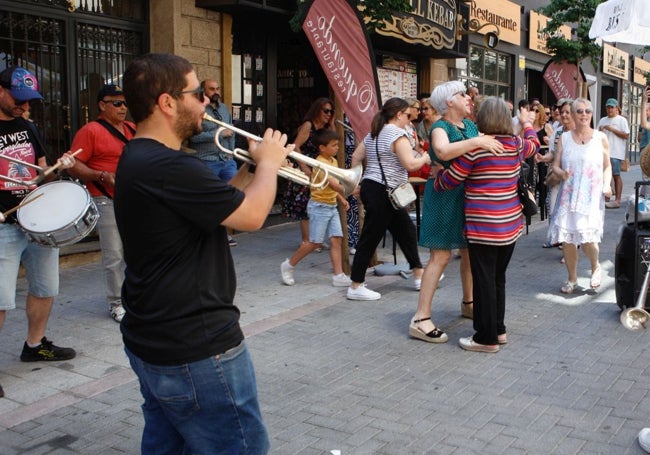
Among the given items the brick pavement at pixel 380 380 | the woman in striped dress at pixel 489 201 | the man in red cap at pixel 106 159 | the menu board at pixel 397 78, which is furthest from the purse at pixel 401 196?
the menu board at pixel 397 78

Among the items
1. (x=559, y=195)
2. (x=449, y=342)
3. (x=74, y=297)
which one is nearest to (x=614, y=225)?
(x=559, y=195)

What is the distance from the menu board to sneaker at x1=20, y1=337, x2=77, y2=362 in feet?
30.3

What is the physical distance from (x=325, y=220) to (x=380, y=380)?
2738mm

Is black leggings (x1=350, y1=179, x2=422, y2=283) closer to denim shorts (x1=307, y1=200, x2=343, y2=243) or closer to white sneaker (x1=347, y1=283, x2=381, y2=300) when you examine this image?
white sneaker (x1=347, y1=283, x2=381, y2=300)

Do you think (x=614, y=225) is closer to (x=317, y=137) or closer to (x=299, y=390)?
(x=317, y=137)

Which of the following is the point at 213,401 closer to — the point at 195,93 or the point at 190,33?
the point at 195,93

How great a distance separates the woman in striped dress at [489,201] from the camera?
5047mm

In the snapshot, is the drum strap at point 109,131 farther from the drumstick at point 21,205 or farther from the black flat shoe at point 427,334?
the black flat shoe at point 427,334

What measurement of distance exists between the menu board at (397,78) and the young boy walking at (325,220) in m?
6.31

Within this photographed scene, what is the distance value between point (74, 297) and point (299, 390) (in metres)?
3.13

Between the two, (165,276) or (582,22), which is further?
(582,22)

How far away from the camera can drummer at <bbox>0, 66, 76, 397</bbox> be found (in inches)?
180

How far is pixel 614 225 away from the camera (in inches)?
444

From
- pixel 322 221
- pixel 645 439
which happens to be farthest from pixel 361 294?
pixel 645 439
